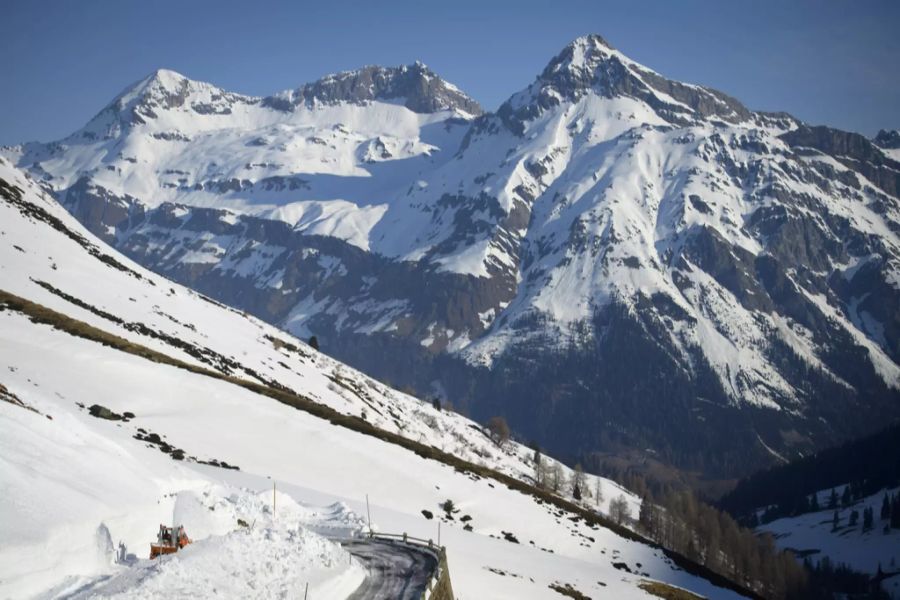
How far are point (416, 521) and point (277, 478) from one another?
9772 mm

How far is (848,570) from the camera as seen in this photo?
572 feet

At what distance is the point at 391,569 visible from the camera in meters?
30.9

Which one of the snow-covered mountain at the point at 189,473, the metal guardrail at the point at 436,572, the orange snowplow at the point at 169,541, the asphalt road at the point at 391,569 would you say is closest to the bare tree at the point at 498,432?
the snow-covered mountain at the point at 189,473

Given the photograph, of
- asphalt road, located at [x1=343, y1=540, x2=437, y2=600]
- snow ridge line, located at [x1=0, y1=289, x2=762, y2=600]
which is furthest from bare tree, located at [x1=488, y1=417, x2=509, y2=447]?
asphalt road, located at [x1=343, y1=540, x2=437, y2=600]

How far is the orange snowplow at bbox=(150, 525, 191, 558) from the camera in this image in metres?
25.8

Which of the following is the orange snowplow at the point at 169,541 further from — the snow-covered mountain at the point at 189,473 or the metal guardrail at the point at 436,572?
the metal guardrail at the point at 436,572

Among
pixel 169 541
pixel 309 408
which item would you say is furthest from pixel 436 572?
pixel 309 408

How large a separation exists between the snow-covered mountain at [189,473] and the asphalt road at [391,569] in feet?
3.48

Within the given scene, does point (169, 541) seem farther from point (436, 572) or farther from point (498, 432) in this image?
point (498, 432)

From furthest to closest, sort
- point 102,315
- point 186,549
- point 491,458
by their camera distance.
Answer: point 491,458 → point 102,315 → point 186,549

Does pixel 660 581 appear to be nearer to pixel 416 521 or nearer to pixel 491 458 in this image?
pixel 416 521

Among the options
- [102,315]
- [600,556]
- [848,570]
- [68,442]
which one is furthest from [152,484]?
[848,570]

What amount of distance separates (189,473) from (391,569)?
1100cm

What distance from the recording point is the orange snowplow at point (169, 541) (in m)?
25.8
